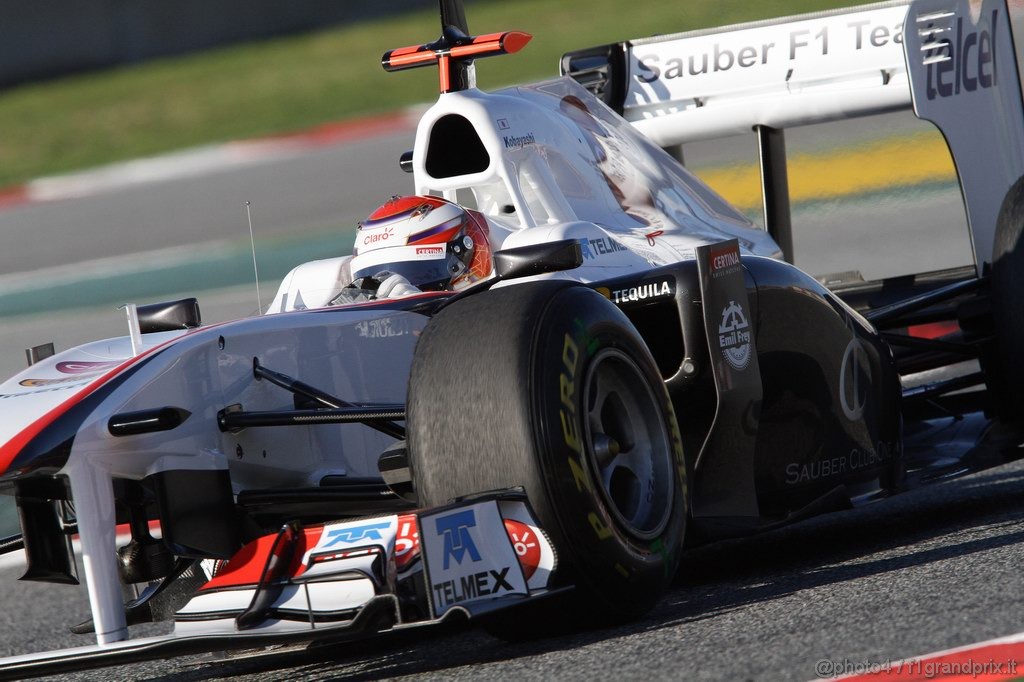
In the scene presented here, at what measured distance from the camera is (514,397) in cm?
365

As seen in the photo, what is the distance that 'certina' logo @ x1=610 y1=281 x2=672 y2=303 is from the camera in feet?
15.1

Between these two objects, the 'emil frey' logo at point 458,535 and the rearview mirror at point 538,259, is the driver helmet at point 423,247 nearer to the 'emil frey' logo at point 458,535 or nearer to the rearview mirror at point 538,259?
the rearview mirror at point 538,259

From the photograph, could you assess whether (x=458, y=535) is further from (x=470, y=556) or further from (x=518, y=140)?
(x=518, y=140)

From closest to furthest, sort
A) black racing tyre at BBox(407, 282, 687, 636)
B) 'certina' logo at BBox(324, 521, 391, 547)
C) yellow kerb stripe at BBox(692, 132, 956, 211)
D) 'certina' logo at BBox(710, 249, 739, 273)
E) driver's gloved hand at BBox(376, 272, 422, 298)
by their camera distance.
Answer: black racing tyre at BBox(407, 282, 687, 636) < 'certina' logo at BBox(324, 521, 391, 547) < 'certina' logo at BBox(710, 249, 739, 273) < driver's gloved hand at BBox(376, 272, 422, 298) < yellow kerb stripe at BBox(692, 132, 956, 211)

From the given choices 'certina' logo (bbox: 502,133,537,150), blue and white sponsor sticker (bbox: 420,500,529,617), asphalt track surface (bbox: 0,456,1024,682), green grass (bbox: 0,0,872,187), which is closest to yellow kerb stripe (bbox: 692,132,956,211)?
green grass (bbox: 0,0,872,187)

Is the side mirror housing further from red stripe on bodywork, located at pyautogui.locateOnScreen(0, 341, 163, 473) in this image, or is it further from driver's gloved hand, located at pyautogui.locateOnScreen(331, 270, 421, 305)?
red stripe on bodywork, located at pyautogui.locateOnScreen(0, 341, 163, 473)

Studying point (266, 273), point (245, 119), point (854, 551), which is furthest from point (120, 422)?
point (245, 119)

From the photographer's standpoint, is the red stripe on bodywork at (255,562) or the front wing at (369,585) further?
the red stripe on bodywork at (255,562)

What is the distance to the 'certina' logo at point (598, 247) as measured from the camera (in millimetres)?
5164

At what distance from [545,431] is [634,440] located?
54 centimetres

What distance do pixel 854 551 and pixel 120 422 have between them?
2.46m

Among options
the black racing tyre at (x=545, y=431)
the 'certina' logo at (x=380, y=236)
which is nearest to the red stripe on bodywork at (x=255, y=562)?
the black racing tyre at (x=545, y=431)

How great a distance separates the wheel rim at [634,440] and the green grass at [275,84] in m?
10.3

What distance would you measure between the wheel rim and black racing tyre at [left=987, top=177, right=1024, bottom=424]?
7.30 ft
